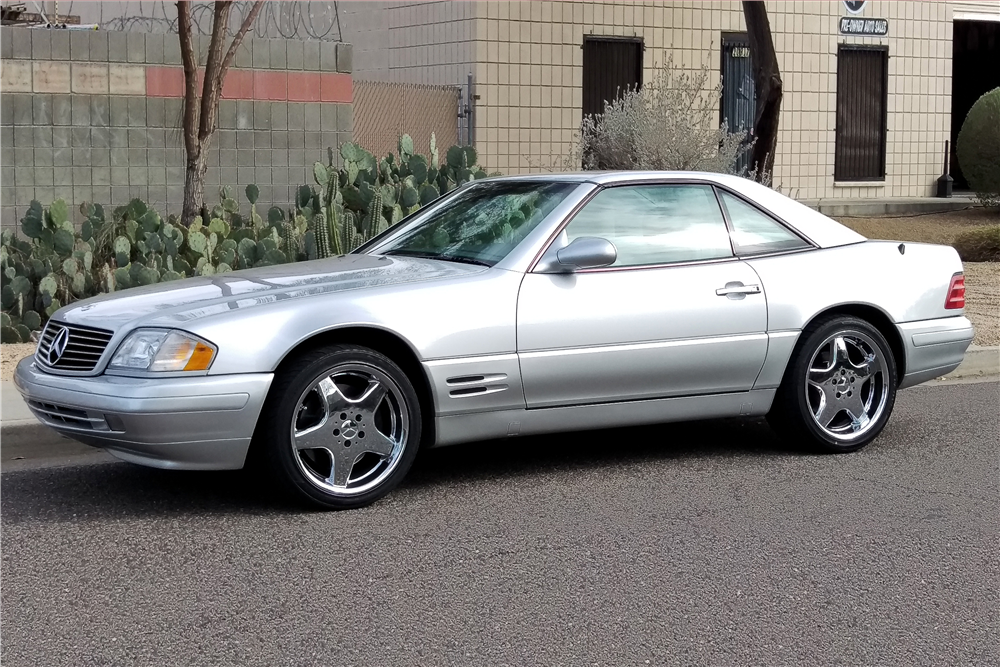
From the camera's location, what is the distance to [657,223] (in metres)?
6.64

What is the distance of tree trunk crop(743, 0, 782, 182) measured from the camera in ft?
52.5

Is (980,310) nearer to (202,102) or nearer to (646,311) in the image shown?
(646,311)

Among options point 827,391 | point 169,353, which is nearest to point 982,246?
point 827,391

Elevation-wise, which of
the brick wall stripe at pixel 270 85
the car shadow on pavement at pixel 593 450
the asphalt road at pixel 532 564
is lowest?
the car shadow on pavement at pixel 593 450

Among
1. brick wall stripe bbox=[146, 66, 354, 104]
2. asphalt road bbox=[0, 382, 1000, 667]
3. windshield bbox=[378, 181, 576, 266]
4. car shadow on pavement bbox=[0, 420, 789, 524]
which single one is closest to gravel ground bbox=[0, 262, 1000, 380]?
car shadow on pavement bbox=[0, 420, 789, 524]

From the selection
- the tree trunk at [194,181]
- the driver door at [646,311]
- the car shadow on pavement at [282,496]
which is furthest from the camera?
the tree trunk at [194,181]

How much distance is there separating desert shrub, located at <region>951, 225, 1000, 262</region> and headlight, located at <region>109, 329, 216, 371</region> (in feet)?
38.3

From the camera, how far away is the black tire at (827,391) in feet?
22.1

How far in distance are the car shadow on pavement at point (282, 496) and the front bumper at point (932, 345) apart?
819 mm

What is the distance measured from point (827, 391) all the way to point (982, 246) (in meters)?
9.30

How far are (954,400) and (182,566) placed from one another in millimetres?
5459

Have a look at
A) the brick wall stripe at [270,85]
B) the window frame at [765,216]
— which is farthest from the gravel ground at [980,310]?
the brick wall stripe at [270,85]

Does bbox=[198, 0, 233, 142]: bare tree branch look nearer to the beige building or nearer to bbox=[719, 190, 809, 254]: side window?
bbox=[719, 190, 809, 254]: side window

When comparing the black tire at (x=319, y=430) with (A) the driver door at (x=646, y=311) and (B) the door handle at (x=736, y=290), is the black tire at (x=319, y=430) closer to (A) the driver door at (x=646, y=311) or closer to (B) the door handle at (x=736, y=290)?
(A) the driver door at (x=646, y=311)
